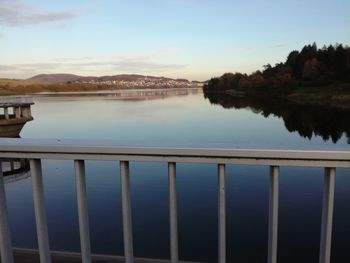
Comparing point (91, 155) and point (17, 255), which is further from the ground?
point (91, 155)

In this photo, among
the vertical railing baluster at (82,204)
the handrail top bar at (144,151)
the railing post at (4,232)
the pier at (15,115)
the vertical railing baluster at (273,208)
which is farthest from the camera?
the pier at (15,115)

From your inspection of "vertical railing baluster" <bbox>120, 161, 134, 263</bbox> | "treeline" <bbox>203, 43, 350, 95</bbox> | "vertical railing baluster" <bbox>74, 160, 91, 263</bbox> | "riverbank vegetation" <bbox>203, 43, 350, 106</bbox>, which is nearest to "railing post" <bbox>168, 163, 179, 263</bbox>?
"vertical railing baluster" <bbox>120, 161, 134, 263</bbox>

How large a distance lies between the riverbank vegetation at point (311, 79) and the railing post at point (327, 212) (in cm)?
5393

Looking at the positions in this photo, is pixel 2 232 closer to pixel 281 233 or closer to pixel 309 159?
pixel 309 159

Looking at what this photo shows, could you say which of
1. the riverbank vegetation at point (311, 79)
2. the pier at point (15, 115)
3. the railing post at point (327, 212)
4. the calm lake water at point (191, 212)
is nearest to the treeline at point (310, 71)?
the riverbank vegetation at point (311, 79)

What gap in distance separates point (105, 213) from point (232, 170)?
6.66 meters

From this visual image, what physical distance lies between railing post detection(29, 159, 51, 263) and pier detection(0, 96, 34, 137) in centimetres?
2610

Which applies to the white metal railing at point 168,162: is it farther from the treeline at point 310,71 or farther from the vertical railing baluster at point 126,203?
the treeline at point 310,71

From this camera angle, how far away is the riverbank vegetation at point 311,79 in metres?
59.3

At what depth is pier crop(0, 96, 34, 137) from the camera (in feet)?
83.0

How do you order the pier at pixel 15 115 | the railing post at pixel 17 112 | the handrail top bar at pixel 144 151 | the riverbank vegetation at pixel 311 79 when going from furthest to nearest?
1. the riverbank vegetation at pixel 311 79
2. the railing post at pixel 17 112
3. the pier at pixel 15 115
4. the handrail top bar at pixel 144 151

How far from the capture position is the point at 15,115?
91.5ft

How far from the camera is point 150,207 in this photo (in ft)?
36.6

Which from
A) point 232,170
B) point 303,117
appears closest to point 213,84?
point 303,117
